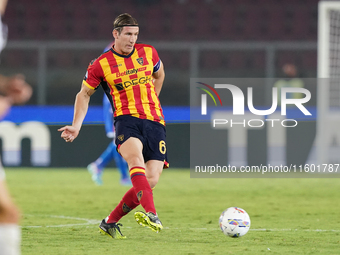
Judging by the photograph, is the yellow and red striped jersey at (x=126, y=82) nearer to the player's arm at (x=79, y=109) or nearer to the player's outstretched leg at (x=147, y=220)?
the player's arm at (x=79, y=109)

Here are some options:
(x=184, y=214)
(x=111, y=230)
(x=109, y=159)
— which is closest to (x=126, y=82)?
(x=111, y=230)

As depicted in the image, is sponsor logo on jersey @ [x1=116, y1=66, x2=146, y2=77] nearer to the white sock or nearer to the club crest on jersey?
the club crest on jersey

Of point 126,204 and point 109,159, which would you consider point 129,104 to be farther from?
point 109,159

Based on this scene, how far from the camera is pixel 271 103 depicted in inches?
519

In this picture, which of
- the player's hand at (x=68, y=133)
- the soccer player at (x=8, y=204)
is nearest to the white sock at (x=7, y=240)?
the soccer player at (x=8, y=204)

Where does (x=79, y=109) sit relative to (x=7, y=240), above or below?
above

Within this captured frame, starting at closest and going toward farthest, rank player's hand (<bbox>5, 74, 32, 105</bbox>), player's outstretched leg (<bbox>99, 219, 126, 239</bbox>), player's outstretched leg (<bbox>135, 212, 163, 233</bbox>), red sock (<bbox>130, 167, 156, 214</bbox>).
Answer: player's hand (<bbox>5, 74, 32, 105</bbox>)
player's outstretched leg (<bbox>135, 212, 163, 233</bbox>)
red sock (<bbox>130, 167, 156, 214</bbox>)
player's outstretched leg (<bbox>99, 219, 126, 239</bbox>)

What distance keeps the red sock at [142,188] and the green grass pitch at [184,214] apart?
1.15 feet

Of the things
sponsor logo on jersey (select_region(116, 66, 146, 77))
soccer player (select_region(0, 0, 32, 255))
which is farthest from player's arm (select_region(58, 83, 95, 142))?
soccer player (select_region(0, 0, 32, 255))

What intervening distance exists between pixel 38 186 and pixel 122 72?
555 centimetres

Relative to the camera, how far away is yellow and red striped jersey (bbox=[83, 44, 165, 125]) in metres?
5.77

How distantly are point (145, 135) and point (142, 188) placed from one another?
55cm

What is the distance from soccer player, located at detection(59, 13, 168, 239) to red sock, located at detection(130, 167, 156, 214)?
73 mm

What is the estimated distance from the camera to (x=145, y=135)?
5.66 metres
